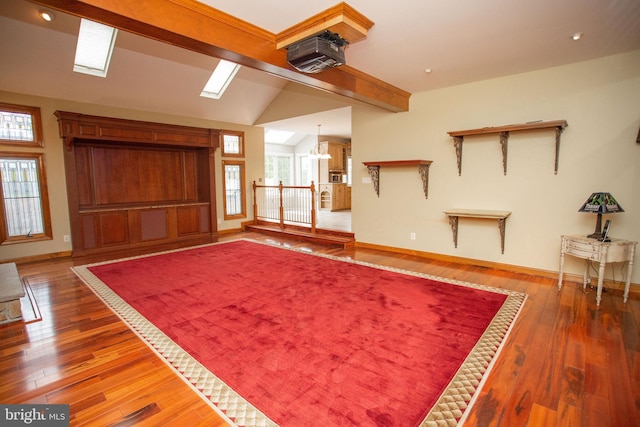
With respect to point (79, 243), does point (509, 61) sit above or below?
above

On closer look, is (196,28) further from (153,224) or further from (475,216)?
(153,224)

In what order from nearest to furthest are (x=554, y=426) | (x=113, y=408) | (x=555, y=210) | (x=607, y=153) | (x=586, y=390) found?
(x=554, y=426), (x=113, y=408), (x=586, y=390), (x=607, y=153), (x=555, y=210)

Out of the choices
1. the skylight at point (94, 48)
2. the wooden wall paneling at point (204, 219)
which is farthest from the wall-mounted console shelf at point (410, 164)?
the skylight at point (94, 48)

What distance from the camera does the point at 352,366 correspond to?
2180mm

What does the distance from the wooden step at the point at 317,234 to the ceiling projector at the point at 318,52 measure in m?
3.57

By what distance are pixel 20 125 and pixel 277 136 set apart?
6830 millimetres

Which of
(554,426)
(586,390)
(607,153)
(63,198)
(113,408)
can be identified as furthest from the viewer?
(63,198)

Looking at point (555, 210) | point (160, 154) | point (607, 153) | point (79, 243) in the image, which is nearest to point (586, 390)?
point (555, 210)

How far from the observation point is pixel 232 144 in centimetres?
773

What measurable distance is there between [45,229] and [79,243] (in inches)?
20.7

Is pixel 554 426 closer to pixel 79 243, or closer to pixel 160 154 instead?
pixel 79 243

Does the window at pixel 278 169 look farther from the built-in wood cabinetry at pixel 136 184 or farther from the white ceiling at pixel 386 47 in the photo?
the white ceiling at pixel 386 47

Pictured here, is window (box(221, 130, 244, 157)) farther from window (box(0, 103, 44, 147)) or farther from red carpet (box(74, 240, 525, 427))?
red carpet (box(74, 240, 525, 427))

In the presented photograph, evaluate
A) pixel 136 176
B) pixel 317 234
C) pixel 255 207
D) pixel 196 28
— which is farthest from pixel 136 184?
pixel 196 28
